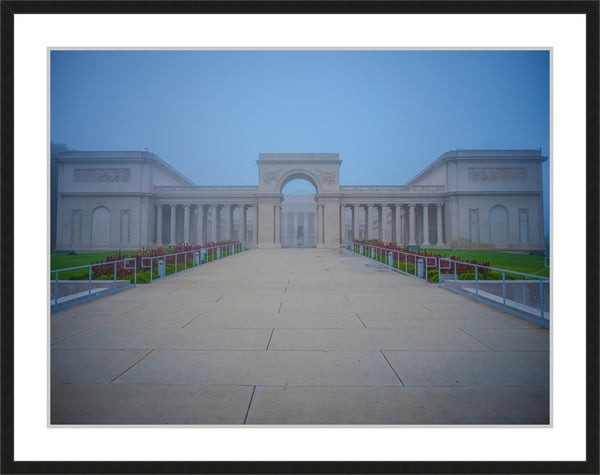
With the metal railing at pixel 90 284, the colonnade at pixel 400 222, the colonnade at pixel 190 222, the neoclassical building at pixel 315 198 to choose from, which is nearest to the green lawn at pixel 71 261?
the metal railing at pixel 90 284

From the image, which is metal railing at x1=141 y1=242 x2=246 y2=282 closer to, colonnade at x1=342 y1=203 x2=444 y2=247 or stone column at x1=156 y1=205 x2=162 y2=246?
stone column at x1=156 y1=205 x2=162 y2=246

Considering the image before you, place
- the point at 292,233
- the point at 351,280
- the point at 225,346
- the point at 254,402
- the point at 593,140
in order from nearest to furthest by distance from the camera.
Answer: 1. the point at 593,140
2. the point at 254,402
3. the point at 225,346
4. the point at 351,280
5. the point at 292,233

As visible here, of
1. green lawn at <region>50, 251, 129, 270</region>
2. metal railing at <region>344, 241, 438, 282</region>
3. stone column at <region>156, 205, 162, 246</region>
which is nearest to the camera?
metal railing at <region>344, 241, 438, 282</region>

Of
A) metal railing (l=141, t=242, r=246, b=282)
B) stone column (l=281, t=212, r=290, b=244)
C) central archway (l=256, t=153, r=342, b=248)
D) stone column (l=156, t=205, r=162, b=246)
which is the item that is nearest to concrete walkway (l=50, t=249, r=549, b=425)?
metal railing (l=141, t=242, r=246, b=282)

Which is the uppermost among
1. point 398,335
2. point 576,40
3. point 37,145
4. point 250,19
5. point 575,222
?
point 250,19

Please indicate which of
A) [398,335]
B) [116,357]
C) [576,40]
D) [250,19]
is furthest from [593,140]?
[116,357]

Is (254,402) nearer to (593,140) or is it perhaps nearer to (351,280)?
(593,140)

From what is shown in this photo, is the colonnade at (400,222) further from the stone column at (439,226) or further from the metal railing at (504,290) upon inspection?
the metal railing at (504,290)
